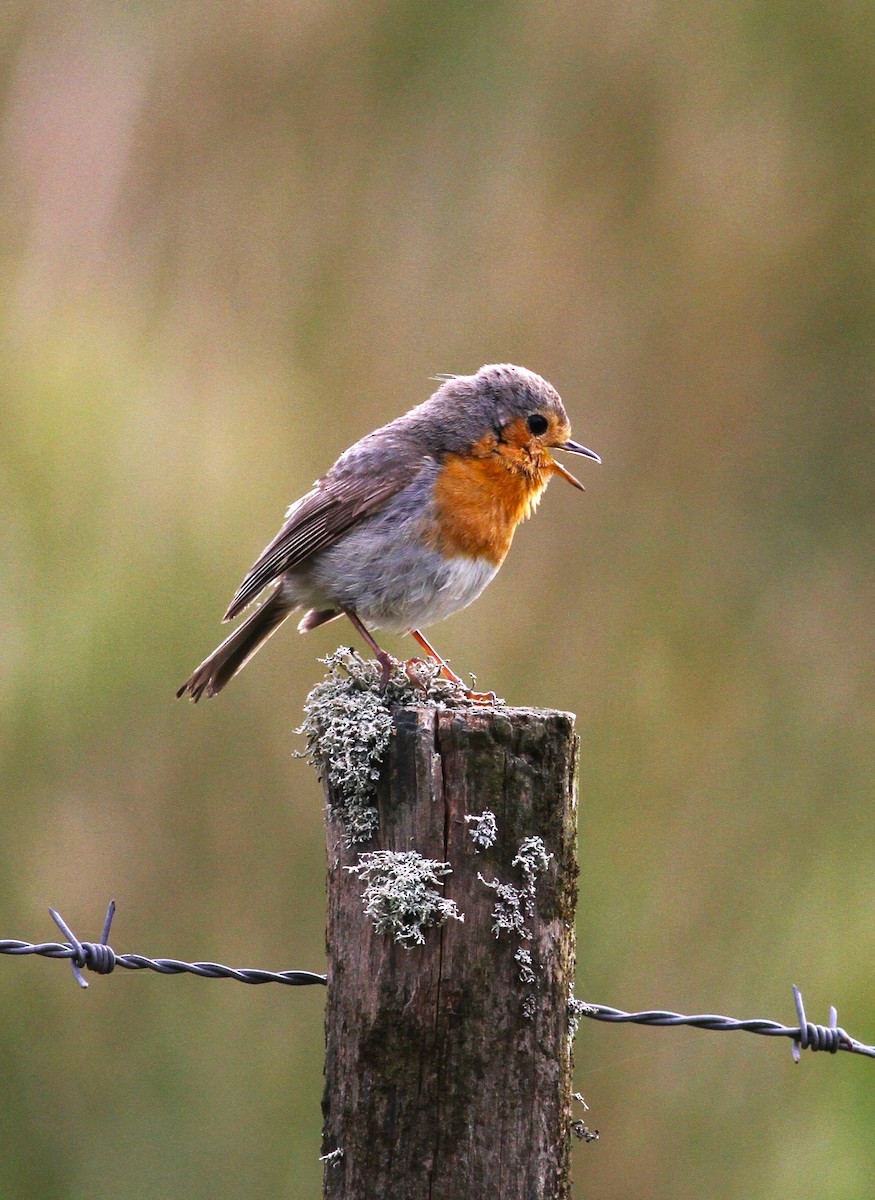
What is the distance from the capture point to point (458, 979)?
2.59m

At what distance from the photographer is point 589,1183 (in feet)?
18.9

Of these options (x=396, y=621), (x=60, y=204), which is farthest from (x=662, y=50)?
(x=396, y=621)

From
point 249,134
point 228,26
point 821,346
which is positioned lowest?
point 821,346

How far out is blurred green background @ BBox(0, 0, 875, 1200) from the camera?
5.86 metres

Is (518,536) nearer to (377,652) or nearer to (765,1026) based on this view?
(377,652)

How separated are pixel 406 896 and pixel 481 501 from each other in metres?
1.98

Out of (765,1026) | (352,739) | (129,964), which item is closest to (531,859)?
(352,739)

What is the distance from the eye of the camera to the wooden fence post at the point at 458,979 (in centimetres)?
255

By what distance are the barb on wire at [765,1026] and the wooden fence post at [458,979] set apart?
337 millimetres

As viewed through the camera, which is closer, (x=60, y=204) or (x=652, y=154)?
(x=60, y=204)

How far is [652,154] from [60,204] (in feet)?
9.34

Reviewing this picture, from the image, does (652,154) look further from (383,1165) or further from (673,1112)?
(383,1165)

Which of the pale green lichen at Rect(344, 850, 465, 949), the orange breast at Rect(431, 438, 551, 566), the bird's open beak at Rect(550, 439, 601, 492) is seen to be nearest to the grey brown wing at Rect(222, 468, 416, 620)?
the orange breast at Rect(431, 438, 551, 566)

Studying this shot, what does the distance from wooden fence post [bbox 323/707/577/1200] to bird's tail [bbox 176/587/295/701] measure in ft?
6.11
